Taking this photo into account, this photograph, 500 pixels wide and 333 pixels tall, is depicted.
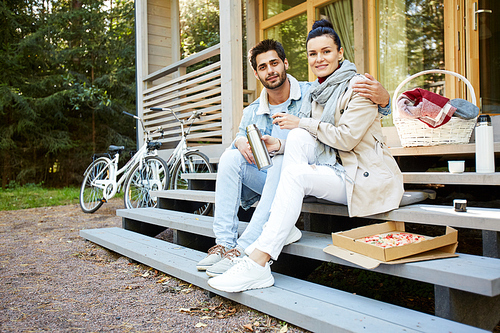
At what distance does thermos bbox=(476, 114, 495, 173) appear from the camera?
2.04m

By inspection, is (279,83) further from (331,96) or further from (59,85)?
(59,85)

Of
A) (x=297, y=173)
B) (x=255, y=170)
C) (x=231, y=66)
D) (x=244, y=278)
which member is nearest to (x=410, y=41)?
(x=231, y=66)

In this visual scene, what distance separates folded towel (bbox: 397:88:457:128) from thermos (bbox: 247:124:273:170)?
108 cm

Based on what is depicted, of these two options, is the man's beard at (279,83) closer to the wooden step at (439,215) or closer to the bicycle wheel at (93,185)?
the wooden step at (439,215)

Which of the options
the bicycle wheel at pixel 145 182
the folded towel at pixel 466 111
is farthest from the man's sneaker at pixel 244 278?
the bicycle wheel at pixel 145 182

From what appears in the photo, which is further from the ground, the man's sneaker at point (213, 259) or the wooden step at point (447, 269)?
the wooden step at point (447, 269)

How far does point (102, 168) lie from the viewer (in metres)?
4.91

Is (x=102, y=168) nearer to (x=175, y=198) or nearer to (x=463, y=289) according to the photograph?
(x=175, y=198)

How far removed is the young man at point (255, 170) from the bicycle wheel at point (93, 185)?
9.52 feet

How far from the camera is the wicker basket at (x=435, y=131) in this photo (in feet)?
7.96

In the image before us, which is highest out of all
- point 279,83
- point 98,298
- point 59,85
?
point 59,85

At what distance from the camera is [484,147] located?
2.06m

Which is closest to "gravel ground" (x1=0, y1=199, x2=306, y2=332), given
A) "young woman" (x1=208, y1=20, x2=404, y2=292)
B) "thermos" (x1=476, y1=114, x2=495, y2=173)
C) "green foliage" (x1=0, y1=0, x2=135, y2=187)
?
"young woman" (x1=208, y1=20, x2=404, y2=292)

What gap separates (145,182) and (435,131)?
2.81m
